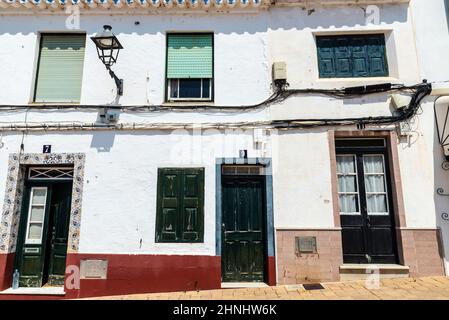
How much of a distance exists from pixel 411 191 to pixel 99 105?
6.67 metres

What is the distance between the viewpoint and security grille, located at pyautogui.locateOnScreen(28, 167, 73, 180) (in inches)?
273

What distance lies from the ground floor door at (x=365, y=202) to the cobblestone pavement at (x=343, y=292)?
0.64 meters

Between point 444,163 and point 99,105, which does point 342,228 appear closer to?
point 444,163

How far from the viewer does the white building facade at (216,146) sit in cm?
639

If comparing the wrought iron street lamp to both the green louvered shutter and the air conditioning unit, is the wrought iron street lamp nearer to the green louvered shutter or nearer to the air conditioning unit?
the air conditioning unit

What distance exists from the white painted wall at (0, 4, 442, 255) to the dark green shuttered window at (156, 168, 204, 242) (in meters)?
0.16

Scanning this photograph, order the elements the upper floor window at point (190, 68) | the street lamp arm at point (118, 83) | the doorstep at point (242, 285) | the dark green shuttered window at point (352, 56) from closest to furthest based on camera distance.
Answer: the doorstep at point (242, 285)
the street lamp arm at point (118, 83)
the dark green shuttered window at point (352, 56)
the upper floor window at point (190, 68)

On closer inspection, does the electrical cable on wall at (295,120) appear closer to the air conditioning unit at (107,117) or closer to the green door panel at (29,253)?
the air conditioning unit at (107,117)

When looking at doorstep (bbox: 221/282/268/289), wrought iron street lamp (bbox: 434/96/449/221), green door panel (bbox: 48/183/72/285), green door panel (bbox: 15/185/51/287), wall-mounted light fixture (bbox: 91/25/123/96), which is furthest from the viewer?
green door panel (bbox: 48/183/72/285)

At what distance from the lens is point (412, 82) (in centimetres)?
686

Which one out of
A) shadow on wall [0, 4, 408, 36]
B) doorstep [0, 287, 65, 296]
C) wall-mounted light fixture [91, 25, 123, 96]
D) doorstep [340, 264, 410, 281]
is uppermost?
shadow on wall [0, 4, 408, 36]

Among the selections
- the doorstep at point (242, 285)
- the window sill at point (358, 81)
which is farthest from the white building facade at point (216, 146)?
the doorstep at point (242, 285)

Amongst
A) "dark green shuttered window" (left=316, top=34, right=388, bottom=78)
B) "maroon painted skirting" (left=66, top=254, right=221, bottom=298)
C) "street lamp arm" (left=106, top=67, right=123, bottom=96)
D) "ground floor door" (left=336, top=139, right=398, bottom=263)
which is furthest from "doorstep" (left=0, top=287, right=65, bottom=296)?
"dark green shuttered window" (left=316, top=34, right=388, bottom=78)

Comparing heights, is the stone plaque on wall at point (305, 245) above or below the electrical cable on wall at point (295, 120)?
below
